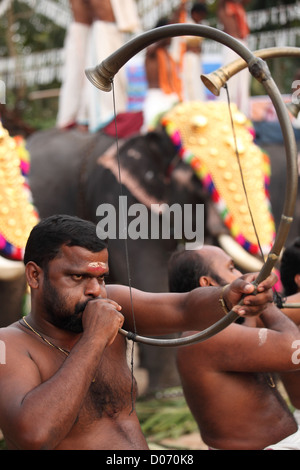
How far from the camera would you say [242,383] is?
2.69 meters

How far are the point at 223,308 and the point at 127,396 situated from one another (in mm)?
401

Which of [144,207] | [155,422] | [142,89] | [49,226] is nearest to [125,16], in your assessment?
[144,207]

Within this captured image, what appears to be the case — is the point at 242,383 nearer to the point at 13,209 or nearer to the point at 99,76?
the point at 99,76

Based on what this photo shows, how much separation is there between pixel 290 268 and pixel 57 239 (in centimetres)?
146

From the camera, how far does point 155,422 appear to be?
4.39 metres

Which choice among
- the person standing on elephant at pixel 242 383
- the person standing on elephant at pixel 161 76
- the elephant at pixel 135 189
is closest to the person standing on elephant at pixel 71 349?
the person standing on elephant at pixel 242 383

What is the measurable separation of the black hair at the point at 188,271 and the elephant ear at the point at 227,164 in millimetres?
1789

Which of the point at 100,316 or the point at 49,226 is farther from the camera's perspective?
the point at 49,226

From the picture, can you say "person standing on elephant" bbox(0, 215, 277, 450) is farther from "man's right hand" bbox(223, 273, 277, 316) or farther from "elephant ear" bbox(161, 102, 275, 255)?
"elephant ear" bbox(161, 102, 275, 255)

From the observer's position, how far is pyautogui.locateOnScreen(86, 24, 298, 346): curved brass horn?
1905 mm

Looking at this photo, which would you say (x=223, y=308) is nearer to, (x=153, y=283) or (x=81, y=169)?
(x=153, y=283)

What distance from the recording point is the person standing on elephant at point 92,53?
19.0 feet

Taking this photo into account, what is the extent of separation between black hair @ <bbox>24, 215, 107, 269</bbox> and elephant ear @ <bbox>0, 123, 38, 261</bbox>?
6.18 ft
